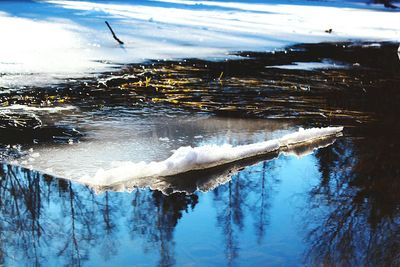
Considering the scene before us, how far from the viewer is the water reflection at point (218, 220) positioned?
3.51 m

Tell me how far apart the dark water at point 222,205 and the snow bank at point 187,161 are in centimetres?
16

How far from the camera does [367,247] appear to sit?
145 inches

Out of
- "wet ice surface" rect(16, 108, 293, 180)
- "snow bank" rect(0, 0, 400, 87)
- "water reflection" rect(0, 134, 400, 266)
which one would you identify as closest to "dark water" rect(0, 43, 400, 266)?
"water reflection" rect(0, 134, 400, 266)

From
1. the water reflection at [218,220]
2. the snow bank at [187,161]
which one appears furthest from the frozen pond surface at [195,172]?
the snow bank at [187,161]

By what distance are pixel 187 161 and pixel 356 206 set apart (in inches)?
67.2

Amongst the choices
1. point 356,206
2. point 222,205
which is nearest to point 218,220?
point 222,205

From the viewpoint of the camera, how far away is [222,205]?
14.2 ft

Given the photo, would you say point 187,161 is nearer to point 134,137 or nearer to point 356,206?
point 134,137

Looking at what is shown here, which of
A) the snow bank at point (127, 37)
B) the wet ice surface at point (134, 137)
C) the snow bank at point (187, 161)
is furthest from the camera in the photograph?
the snow bank at point (127, 37)

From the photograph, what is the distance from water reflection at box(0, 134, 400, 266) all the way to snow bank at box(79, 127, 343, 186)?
0.54ft

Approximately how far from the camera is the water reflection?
3.51 metres

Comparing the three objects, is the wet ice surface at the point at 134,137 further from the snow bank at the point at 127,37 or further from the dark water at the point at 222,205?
the snow bank at the point at 127,37

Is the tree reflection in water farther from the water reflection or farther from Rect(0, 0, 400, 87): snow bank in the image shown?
Rect(0, 0, 400, 87): snow bank

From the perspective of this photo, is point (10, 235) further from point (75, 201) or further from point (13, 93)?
point (13, 93)
